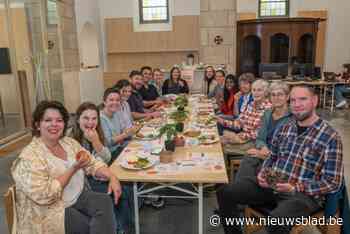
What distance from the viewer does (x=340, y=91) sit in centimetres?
768

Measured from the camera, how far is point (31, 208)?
1669mm

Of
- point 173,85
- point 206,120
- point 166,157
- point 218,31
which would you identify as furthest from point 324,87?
point 166,157

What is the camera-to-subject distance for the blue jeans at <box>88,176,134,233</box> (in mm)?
2208

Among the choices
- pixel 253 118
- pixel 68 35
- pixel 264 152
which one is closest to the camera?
pixel 264 152

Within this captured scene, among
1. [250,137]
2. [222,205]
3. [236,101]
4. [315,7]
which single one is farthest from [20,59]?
[315,7]

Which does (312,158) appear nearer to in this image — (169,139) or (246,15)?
(169,139)

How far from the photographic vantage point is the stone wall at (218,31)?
25.4 feet

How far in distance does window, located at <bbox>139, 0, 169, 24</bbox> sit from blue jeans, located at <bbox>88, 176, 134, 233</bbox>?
758 cm

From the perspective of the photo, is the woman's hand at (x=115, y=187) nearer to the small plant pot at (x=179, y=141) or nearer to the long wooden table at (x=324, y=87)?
the small plant pot at (x=179, y=141)

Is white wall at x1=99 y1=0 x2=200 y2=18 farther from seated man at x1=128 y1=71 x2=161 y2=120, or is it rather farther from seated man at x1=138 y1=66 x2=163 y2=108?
seated man at x1=128 y1=71 x2=161 y2=120

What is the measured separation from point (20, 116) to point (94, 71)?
9.59 feet

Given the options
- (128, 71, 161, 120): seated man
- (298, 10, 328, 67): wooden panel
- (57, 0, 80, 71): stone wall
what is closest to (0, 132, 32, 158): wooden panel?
(128, 71, 161, 120): seated man

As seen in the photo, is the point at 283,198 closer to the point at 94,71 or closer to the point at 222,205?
the point at 222,205

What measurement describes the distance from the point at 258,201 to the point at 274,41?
7.40 metres
